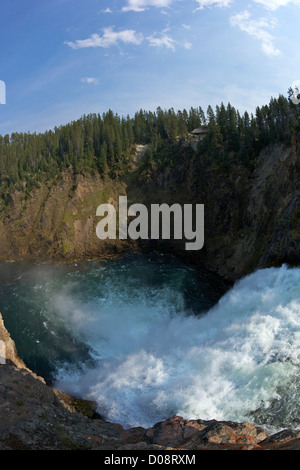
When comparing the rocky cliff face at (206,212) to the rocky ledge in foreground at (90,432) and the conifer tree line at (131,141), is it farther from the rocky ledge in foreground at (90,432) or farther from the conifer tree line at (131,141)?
the rocky ledge in foreground at (90,432)

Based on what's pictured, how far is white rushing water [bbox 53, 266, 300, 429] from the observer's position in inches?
663

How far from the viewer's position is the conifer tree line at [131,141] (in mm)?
48062

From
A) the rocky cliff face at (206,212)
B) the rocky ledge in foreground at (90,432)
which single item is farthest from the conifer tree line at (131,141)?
the rocky ledge in foreground at (90,432)

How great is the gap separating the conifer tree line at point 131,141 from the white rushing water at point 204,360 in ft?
79.1

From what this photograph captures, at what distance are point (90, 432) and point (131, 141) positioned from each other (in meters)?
71.1

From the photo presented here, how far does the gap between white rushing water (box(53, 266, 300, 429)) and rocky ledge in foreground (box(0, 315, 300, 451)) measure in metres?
3.21

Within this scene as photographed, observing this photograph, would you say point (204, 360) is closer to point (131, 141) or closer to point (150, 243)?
point (150, 243)

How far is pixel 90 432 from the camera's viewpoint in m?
14.4

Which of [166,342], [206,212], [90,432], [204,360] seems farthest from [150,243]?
[90,432]

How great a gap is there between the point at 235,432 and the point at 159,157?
5723 centimetres

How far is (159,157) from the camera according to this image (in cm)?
6388

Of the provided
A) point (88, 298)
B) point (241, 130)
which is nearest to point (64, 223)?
point (88, 298)

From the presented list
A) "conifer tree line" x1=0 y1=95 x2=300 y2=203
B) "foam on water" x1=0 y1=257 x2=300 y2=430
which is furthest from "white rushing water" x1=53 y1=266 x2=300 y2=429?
"conifer tree line" x1=0 y1=95 x2=300 y2=203

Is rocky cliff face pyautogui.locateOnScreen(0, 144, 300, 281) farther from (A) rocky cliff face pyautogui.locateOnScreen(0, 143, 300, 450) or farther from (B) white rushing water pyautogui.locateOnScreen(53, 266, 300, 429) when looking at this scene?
(B) white rushing water pyautogui.locateOnScreen(53, 266, 300, 429)
